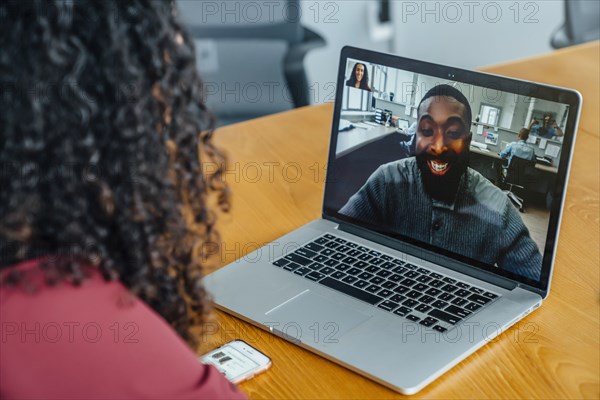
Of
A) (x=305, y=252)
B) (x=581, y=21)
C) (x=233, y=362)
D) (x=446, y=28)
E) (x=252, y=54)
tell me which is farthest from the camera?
(x=581, y=21)

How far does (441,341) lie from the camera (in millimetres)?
930

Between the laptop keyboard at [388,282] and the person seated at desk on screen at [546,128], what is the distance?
212mm

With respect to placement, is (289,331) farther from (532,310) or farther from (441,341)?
→ (532,310)

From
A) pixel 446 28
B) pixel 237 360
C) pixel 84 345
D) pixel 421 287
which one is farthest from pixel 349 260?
pixel 446 28

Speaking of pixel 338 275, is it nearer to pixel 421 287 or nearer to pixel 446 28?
pixel 421 287

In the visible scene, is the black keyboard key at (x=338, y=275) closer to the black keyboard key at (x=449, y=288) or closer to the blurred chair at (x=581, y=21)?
the black keyboard key at (x=449, y=288)

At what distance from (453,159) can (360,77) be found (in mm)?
191

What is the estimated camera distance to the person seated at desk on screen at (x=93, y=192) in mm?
639

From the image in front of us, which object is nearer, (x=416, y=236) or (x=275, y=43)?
(x=416, y=236)

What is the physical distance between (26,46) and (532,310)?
0.68 meters

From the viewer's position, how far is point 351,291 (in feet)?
3.38

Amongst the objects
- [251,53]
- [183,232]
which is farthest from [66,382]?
[251,53]

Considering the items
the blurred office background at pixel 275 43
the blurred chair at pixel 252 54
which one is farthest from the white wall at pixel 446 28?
the blurred chair at pixel 252 54

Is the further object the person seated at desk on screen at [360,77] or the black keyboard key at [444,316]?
the person seated at desk on screen at [360,77]
